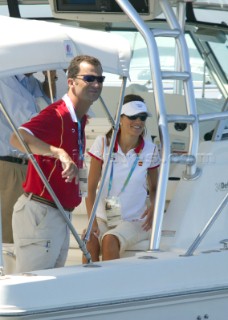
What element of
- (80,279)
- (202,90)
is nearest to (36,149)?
(80,279)

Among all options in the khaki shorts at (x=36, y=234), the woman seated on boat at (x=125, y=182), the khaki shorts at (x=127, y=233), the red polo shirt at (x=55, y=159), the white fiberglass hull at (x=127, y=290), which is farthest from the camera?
the woman seated on boat at (x=125, y=182)

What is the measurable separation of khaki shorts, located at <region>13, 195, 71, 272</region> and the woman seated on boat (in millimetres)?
646

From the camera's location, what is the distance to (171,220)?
5.68m

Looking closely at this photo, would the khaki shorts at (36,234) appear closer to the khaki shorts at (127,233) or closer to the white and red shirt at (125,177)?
the khaki shorts at (127,233)

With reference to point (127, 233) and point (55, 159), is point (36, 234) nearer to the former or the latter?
point (55, 159)

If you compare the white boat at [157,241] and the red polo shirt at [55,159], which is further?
the red polo shirt at [55,159]

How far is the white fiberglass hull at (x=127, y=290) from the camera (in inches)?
179

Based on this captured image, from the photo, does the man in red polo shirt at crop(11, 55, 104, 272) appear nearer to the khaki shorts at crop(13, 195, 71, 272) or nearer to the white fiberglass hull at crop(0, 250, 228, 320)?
the khaki shorts at crop(13, 195, 71, 272)

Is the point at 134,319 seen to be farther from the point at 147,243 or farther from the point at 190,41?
the point at 190,41

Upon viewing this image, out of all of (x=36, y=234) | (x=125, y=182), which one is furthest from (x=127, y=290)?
(x=125, y=182)

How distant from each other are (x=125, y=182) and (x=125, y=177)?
27 millimetres

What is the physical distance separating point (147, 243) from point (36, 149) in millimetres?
1230

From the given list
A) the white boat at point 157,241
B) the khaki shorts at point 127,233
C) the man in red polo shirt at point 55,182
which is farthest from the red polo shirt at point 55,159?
the khaki shorts at point 127,233

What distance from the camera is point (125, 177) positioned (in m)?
5.86
